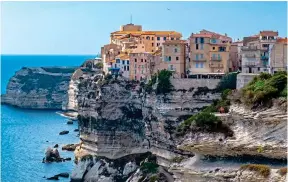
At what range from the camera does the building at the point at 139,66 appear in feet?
180

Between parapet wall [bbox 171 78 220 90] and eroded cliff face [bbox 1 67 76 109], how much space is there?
2521 inches

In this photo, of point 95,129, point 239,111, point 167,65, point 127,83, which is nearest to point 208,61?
point 167,65

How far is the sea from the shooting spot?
5761 centimetres

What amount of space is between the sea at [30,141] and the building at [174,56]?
12.9 meters

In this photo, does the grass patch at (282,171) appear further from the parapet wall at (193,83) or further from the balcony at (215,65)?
the balcony at (215,65)

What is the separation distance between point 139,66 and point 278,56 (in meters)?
12.3

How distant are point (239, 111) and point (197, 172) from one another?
408 centimetres

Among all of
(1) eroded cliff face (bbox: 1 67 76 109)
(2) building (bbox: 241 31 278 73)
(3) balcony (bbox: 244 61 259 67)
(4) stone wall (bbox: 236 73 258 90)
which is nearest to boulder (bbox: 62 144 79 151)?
(2) building (bbox: 241 31 278 73)

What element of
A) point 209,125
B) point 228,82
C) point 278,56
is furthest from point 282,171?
point 278,56

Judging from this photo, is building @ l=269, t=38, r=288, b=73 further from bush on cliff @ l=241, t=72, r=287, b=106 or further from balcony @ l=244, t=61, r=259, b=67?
bush on cliff @ l=241, t=72, r=287, b=106

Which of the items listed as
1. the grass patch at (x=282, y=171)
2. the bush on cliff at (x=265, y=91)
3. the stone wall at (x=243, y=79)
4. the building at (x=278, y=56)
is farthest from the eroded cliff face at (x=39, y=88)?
the grass patch at (x=282, y=171)

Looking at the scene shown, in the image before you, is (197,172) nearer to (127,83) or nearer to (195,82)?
(195,82)

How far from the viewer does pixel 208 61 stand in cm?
5097

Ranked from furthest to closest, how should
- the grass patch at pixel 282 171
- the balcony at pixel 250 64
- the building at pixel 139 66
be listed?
the building at pixel 139 66 < the balcony at pixel 250 64 < the grass patch at pixel 282 171
